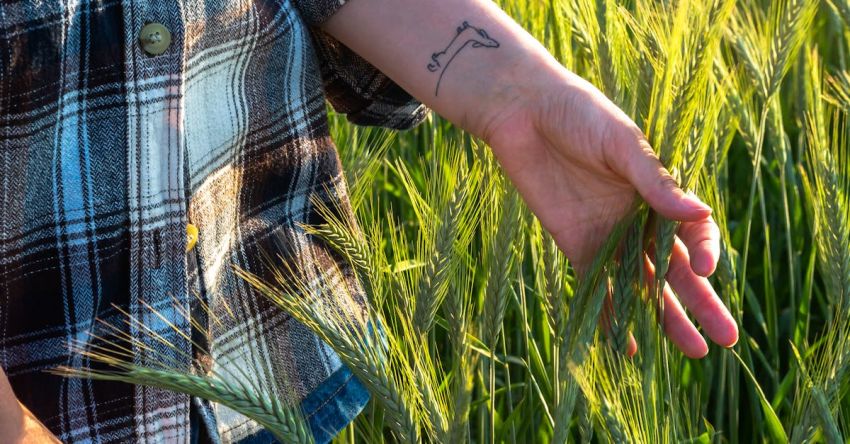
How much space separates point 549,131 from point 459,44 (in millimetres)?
167

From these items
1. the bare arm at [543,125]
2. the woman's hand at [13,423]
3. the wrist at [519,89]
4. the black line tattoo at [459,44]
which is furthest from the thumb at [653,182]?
the woman's hand at [13,423]

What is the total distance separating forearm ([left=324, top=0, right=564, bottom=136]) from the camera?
110cm

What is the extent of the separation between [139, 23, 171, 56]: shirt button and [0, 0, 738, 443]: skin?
24 centimetres

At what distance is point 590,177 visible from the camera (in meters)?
1.01

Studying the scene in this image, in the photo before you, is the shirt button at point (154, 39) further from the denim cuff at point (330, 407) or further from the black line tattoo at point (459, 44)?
the denim cuff at point (330, 407)

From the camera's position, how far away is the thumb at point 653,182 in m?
0.84

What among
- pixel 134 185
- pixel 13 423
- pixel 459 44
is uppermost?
pixel 459 44

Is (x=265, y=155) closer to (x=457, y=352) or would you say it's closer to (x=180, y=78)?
(x=180, y=78)

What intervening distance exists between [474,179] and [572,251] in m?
0.16

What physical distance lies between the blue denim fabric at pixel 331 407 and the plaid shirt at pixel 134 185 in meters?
0.05

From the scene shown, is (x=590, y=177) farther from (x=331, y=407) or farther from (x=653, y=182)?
(x=331, y=407)

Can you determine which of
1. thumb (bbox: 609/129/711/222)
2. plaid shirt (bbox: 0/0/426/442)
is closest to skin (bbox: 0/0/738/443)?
thumb (bbox: 609/129/711/222)

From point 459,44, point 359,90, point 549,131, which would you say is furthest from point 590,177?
point 359,90

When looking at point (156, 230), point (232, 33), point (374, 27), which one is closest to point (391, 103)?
point (374, 27)
